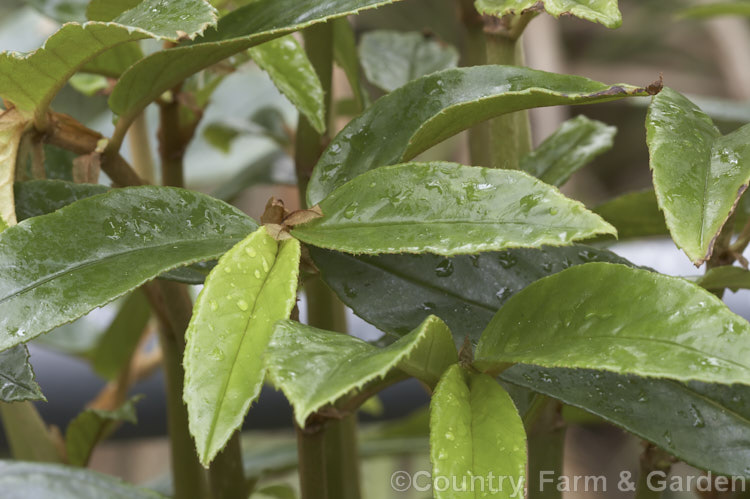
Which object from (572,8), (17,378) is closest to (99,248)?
(17,378)

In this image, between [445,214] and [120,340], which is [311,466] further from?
[120,340]

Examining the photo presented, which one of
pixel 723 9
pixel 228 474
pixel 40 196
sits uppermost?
pixel 723 9

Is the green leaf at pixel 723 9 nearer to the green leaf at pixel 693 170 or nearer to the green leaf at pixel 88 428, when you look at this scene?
the green leaf at pixel 693 170

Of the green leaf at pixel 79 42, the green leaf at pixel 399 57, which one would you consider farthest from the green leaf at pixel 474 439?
the green leaf at pixel 399 57

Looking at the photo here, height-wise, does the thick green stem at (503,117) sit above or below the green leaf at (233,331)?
above

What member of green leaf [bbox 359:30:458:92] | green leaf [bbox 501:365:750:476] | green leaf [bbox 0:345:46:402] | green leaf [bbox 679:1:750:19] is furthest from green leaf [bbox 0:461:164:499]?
green leaf [bbox 679:1:750:19]

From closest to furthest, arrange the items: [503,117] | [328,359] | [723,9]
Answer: [328,359], [503,117], [723,9]

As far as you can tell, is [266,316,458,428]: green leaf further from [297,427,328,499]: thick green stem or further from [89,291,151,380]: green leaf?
[89,291,151,380]: green leaf
